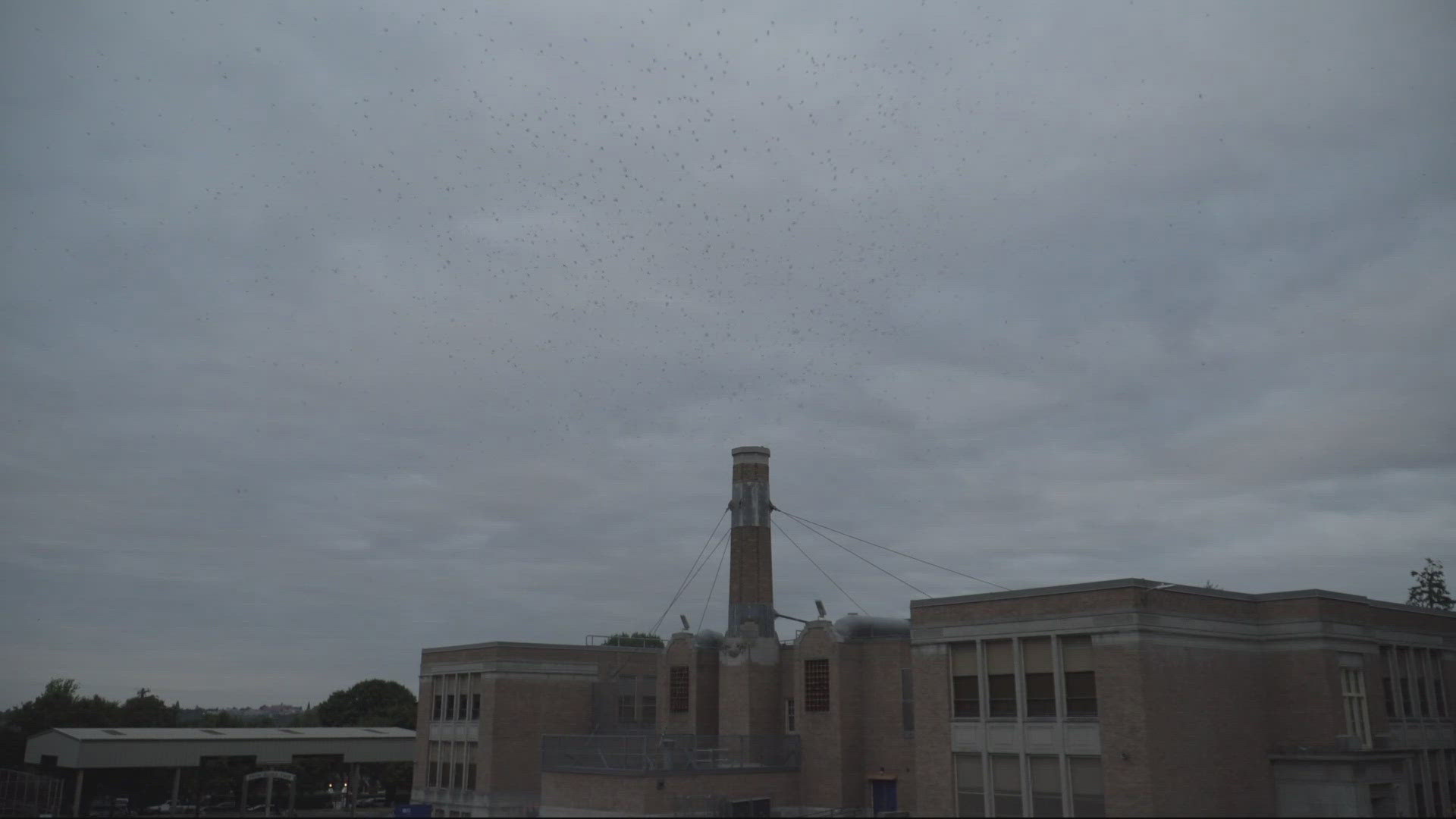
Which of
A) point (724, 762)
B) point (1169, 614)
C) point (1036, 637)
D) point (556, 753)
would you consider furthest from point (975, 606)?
point (556, 753)

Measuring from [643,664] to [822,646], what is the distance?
60.0ft

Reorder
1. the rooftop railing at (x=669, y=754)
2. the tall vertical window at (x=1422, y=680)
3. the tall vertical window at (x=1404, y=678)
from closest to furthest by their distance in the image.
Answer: the tall vertical window at (x=1404, y=678), the tall vertical window at (x=1422, y=680), the rooftop railing at (x=669, y=754)

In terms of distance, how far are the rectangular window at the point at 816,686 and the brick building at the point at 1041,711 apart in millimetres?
103

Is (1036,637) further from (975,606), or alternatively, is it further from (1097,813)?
(1097,813)

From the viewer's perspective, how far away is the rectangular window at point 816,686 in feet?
155

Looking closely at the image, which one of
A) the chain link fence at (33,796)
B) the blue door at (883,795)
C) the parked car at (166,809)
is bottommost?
the parked car at (166,809)

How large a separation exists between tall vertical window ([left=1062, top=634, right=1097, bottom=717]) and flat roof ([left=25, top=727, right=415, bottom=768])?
1990 inches

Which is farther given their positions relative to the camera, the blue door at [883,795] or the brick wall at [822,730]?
the brick wall at [822,730]

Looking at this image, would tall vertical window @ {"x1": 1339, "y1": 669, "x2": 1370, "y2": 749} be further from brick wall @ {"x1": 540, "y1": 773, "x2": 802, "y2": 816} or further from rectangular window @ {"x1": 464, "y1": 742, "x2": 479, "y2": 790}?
rectangular window @ {"x1": 464, "y1": 742, "x2": 479, "y2": 790}

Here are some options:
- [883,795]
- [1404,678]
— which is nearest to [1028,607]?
[883,795]

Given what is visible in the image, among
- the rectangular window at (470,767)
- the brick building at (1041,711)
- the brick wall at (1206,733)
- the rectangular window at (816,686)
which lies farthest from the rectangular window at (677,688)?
the brick wall at (1206,733)

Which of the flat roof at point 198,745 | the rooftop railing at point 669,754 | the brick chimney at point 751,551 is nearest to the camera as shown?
the rooftop railing at point 669,754

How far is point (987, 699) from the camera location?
123ft

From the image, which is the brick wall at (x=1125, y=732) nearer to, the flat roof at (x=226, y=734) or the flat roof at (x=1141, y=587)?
the flat roof at (x=1141, y=587)
